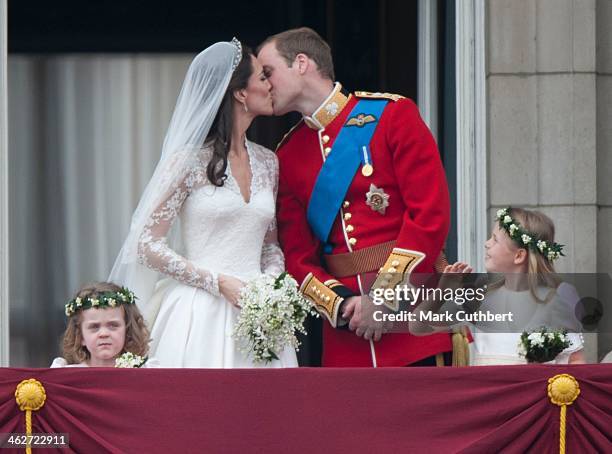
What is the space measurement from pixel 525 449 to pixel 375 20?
434 cm

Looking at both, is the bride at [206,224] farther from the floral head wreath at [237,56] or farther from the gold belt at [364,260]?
the gold belt at [364,260]

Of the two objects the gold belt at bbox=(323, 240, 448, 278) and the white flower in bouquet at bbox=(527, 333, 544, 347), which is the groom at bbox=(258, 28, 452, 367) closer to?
the gold belt at bbox=(323, 240, 448, 278)

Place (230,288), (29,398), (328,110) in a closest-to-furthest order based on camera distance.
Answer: (29,398) → (230,288) → (328,110)

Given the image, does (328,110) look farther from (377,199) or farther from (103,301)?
(103,301)

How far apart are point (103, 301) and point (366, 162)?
1136 mm

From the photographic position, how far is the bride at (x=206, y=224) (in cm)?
661

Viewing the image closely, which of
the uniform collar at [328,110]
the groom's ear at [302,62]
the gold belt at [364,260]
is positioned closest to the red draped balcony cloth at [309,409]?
the gold belt at [364,260]

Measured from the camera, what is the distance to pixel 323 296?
22.0 feet

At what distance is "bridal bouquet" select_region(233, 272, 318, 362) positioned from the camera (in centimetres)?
637

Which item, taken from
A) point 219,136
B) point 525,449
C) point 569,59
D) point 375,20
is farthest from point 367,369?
point 375,20

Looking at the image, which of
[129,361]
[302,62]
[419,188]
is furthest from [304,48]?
[129,361]

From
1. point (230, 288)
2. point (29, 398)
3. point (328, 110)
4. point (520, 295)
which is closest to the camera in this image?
point (29, 398)

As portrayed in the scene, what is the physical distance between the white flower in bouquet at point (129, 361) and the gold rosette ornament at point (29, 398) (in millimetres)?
470

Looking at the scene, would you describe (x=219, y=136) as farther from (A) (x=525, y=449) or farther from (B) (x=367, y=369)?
(A) (x=525, y=449)
